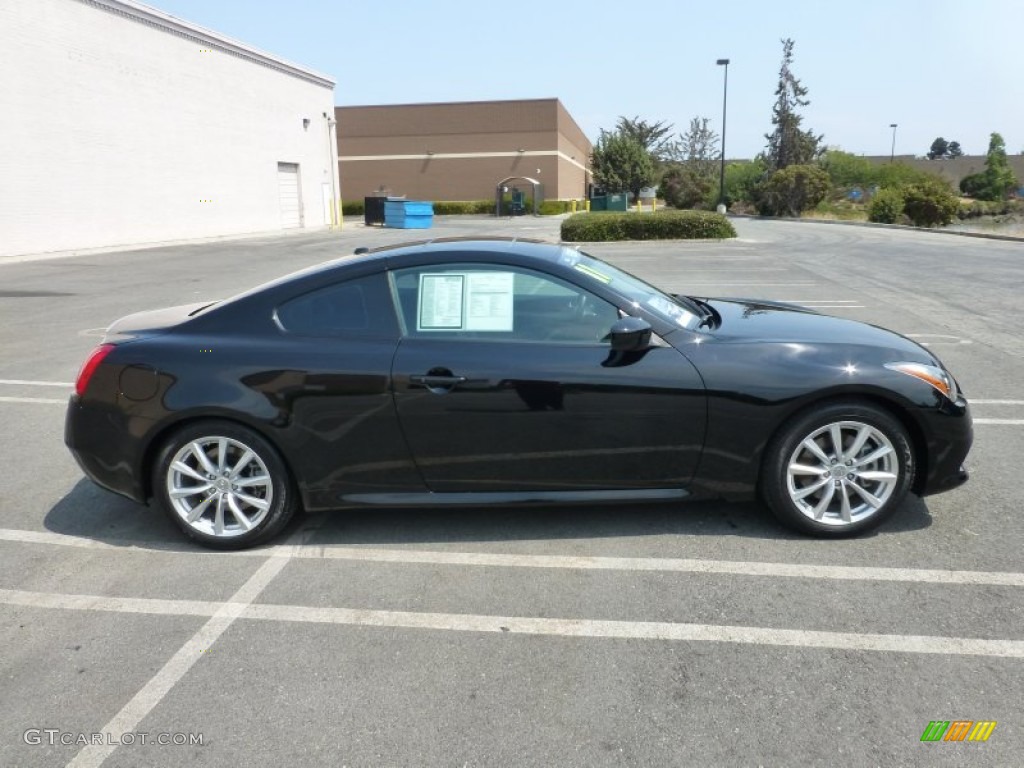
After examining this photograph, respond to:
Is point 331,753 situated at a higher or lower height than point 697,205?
lower

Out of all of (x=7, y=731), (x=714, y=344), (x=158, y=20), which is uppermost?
(x=158, y=20)

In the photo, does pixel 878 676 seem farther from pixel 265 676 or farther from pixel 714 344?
pixel 265 676

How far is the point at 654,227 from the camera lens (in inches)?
922

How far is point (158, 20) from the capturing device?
25828 mm

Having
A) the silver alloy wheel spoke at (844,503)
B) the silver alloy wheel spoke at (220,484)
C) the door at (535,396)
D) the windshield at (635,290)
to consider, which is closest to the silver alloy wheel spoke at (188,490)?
the silver alloy wheel spoke at (220,484)

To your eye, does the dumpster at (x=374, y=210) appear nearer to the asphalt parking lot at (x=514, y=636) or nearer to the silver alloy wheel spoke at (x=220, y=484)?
the asphalt parking lot at (x=514, y=636)

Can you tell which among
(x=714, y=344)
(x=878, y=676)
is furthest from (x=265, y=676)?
(x=714, y=344)

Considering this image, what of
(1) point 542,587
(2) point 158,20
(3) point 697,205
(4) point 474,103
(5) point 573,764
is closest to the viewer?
(5) point 573,764

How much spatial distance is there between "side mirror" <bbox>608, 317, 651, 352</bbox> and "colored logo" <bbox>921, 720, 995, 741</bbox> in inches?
74.4

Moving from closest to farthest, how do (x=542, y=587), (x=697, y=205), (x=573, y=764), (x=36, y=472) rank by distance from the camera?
1. (x=573, y=764)
2. (x=542, y=587)
3. (x=36, y=472)
4. (x=697, y=205)

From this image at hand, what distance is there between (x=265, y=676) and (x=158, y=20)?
28.7 m

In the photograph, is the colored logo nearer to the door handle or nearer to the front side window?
the front side window

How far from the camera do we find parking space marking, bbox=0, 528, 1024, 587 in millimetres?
3420

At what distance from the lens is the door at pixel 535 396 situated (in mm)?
3666
